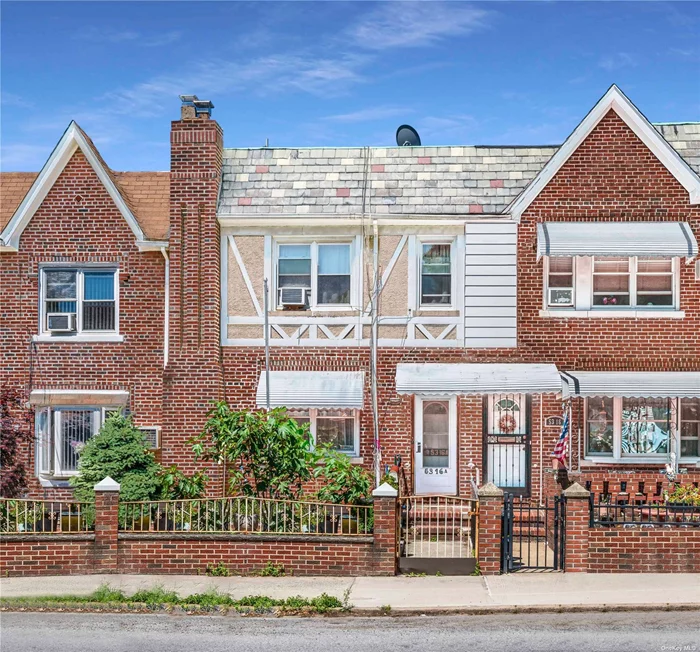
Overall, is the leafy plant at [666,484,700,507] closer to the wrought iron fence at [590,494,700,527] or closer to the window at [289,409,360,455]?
the wrought iron fence at [590,494,700,527]

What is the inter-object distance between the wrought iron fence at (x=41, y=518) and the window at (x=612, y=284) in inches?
383

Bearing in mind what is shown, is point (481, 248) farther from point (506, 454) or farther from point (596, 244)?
point (506, 454)

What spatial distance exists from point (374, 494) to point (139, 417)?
24.5 feet

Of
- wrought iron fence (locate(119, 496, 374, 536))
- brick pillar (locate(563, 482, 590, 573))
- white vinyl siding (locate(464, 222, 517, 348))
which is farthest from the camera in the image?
white vinyl siding (locate(464, 222, 517, 348))

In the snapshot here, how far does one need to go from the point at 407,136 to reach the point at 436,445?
7364mm

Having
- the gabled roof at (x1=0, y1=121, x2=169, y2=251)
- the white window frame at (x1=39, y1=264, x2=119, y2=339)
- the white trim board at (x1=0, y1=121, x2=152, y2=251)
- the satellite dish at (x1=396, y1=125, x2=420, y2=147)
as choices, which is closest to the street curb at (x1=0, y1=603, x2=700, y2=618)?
the white window frame at (x1=39, y1=264, x2=119, y2=339)

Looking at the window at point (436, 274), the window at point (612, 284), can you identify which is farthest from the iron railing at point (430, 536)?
the window at point (612, 284)

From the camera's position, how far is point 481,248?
20.5 m

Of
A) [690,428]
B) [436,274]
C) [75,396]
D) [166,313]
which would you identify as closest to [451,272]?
[436,274]

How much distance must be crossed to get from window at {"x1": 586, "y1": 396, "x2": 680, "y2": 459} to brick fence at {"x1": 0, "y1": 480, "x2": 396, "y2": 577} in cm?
653

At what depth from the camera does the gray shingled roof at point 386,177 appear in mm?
20844

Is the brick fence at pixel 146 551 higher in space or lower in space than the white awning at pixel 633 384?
lower

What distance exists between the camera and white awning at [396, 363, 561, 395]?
19422mm

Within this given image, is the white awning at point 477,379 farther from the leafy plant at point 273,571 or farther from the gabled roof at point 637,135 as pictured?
the leafy plant at point 273,571
